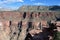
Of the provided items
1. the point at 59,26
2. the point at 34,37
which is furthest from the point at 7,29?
the point at 59,26

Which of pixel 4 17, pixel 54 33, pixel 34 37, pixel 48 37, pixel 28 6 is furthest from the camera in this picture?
pixel 28 6

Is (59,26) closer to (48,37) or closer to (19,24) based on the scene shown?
(48,37)

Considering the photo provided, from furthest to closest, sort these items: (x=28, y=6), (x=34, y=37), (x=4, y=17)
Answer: (x=28, y=6) → (x=4, y=17) → (x=34, y=37)

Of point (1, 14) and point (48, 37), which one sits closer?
point (48, 37)

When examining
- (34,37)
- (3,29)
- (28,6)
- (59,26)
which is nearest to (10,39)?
(3,29)

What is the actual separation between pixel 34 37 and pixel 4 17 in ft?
115

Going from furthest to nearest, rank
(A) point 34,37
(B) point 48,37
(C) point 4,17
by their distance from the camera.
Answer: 1. (C) point 4,17
2. (A) point 34,37
3. (B) point 48,37

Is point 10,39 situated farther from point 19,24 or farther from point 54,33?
point 54,33

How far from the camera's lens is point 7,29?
226 ft

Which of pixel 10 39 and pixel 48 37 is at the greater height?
pixel 48 37

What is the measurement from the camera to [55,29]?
92.2ft

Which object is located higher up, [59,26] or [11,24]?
[59,26]

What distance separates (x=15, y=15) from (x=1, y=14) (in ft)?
12.0

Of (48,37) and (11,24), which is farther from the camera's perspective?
Answer: (11,24)
